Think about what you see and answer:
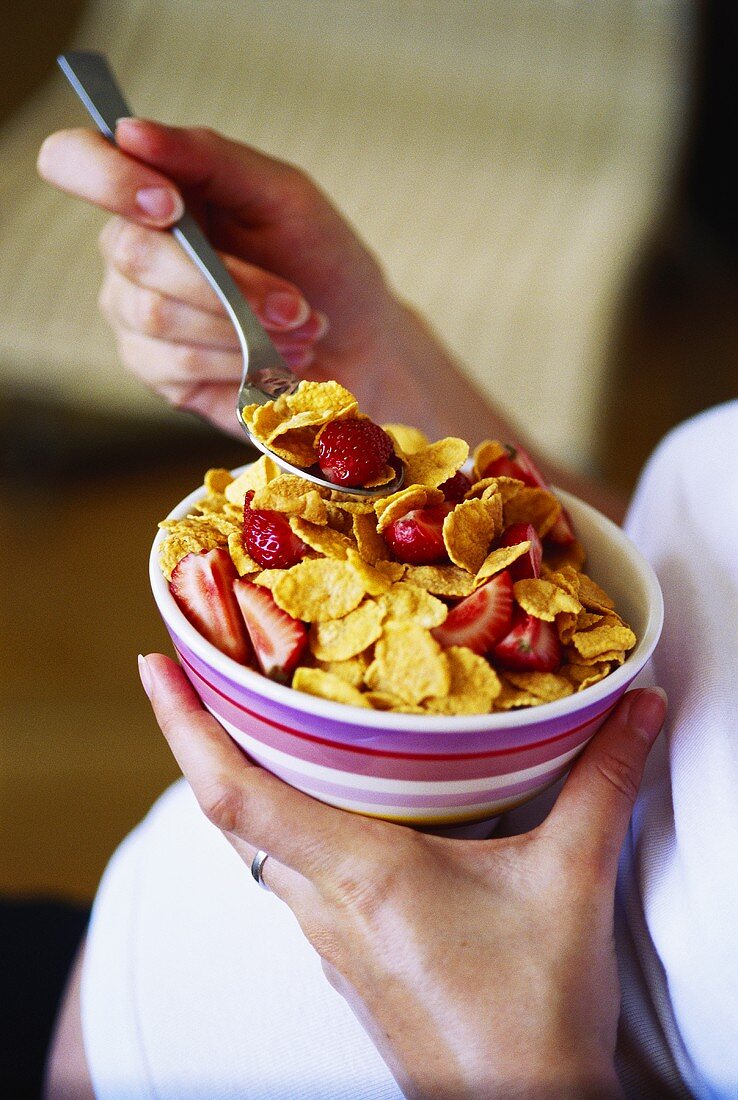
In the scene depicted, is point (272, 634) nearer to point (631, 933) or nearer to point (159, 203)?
point (631, 933)

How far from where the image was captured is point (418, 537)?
1.82 feet

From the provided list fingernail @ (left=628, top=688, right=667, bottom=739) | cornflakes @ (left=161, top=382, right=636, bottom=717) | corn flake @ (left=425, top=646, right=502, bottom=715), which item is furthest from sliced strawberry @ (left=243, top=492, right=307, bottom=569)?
fingernail @ (left=628, top=688, right=667, bottom=739)

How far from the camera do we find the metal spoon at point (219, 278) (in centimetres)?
73

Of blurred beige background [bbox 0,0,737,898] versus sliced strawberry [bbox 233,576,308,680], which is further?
blurred beige background [bbox 0,0,737,898]

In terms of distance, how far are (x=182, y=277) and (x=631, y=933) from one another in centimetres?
62

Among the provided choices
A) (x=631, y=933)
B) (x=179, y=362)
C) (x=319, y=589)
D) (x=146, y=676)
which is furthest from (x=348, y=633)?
(x=179, y=362)

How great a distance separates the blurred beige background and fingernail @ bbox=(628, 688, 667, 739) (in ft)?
3.22

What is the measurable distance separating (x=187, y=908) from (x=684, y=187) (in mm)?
2558

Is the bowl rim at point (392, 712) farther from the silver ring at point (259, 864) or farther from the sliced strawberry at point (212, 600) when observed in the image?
the silver ring at point (259, 864)

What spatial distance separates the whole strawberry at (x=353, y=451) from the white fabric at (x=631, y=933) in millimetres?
228

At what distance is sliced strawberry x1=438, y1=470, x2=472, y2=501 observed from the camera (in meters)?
0.62

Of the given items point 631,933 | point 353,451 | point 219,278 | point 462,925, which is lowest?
point 631,933

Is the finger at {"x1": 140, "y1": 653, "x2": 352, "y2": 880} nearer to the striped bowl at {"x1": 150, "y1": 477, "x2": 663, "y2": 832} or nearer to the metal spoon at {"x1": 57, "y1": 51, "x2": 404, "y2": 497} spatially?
the striped bowl at {"x1": 150, "y1": 477, "x2": 663, "y2": 832}

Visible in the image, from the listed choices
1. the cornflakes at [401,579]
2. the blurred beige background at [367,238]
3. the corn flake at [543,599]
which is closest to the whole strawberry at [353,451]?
the cornflakes at [401,579]
